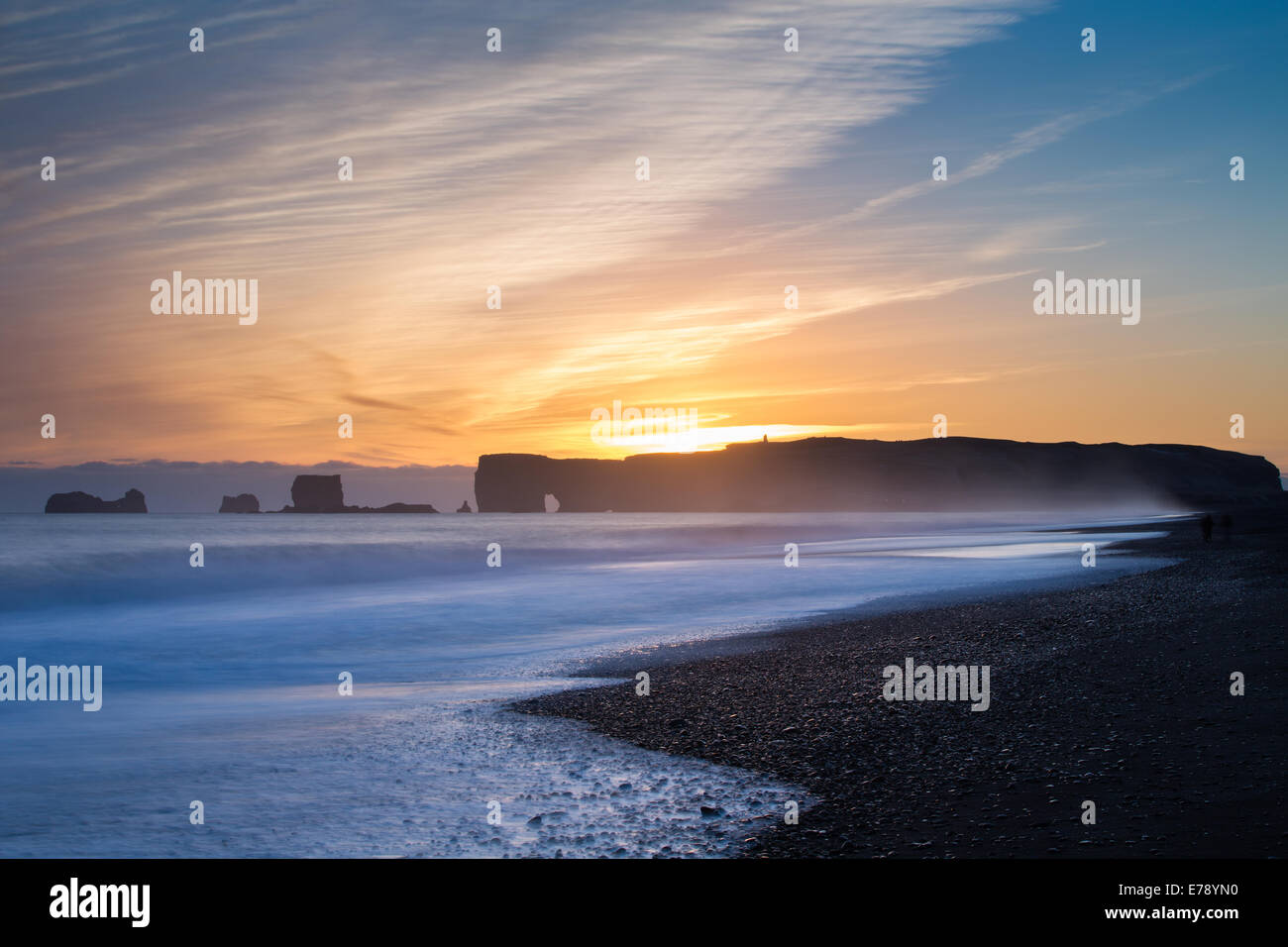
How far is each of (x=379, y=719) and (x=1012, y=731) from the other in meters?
7.34

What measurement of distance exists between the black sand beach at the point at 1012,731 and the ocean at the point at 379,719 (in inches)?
26.7

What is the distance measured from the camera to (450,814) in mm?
6812

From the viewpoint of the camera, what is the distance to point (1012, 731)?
327 inches

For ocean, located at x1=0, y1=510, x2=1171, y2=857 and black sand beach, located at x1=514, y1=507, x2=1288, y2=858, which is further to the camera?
A: ocean, located at x1=0, y1=510, x2=1171, y2=857

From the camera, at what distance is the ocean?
6570mm

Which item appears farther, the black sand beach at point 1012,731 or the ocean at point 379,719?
the ocean at point 379,719

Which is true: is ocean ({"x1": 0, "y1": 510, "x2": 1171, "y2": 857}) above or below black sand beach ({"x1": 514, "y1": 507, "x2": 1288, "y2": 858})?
below

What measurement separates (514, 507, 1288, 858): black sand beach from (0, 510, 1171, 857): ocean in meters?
0.68

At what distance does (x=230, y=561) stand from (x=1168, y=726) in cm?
5142

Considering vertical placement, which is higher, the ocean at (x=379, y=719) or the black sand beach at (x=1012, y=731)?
the black sand beach at (x=1012, y=731)

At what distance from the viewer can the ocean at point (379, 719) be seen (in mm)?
6570
